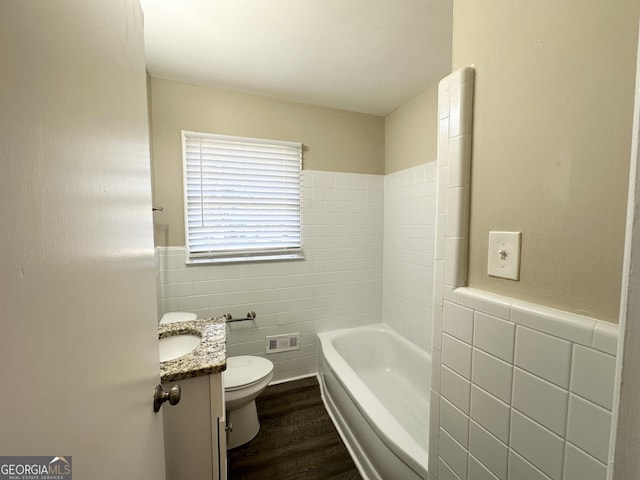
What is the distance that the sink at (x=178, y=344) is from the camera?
125 centimetres

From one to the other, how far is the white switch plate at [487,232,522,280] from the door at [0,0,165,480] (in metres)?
0.88

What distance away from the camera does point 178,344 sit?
1.30 metres

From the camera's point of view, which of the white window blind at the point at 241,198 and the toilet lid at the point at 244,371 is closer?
the toilet lid at the point at 244,371

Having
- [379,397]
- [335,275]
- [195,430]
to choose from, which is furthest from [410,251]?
[195,430]

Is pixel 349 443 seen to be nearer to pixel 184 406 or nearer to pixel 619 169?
pixel 184 406

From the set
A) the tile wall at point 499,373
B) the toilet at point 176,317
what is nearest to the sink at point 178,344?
the toilet at point 176,317

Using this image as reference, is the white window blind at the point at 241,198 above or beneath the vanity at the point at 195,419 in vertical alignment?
above

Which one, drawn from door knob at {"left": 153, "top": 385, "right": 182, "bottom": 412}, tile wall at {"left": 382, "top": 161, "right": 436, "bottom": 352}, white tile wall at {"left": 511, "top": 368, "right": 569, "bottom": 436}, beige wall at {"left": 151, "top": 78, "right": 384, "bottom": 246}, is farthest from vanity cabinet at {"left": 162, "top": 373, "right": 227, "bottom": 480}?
tile wall at {"left": 382, "top": 161, "right": 436, "bottom": 352}

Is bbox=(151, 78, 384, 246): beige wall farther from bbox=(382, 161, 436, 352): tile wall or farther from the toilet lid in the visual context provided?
the toilet lid

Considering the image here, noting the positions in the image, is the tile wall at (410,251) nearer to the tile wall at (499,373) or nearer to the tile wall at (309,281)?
the tile wall at (309,281)

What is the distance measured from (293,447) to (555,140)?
1905 millimetres

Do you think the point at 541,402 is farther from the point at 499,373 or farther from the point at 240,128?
the point at 240,128

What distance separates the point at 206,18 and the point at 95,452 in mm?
1694

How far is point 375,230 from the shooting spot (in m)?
2.38
